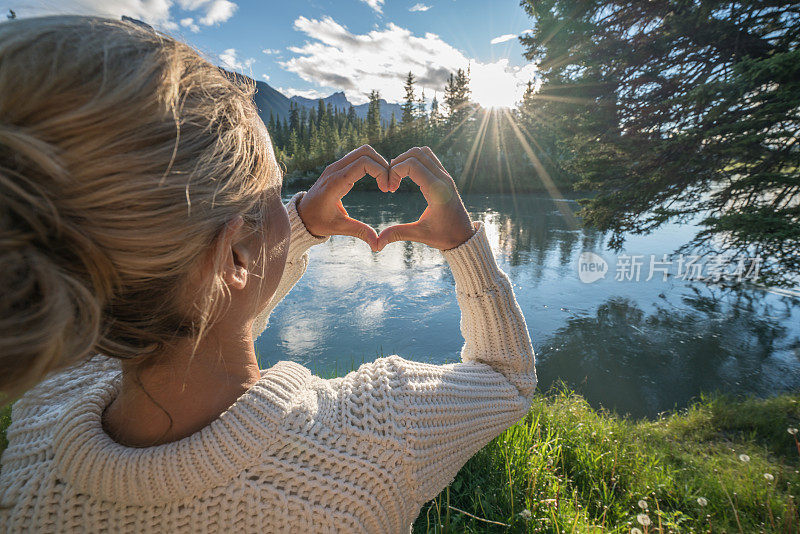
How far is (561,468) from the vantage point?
2365mm

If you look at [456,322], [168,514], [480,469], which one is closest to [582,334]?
[456,322]

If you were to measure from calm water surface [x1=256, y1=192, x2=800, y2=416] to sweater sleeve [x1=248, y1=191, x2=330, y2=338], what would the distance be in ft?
10.3

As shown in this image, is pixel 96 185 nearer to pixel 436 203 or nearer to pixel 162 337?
pixel 162 337

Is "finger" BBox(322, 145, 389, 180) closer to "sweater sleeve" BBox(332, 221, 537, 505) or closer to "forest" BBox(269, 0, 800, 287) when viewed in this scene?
"sweater sleeve" BBox(332, 221, 537, 505)

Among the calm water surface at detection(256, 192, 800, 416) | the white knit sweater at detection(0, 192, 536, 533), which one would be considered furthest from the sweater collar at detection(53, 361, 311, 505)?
the calm water surface at detection(256, 192, 800, 416)

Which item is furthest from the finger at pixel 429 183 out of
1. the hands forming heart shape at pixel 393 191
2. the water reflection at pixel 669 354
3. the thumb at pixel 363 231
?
the water reflection at pixel 669 354

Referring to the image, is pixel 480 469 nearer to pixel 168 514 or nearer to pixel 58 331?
pixel 168 514

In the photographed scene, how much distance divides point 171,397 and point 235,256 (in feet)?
0.97

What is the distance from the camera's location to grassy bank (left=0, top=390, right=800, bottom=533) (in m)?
1.77

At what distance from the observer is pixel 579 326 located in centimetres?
672

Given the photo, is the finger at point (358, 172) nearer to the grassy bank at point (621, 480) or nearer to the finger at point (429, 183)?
the finger at point (429, 183)

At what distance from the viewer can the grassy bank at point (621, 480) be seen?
1.77m

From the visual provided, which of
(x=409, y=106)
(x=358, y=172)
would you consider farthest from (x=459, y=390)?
(x=409, y=106)

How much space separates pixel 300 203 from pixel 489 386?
3.00 feet
